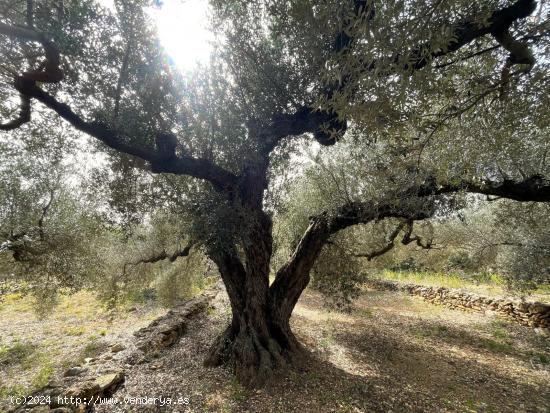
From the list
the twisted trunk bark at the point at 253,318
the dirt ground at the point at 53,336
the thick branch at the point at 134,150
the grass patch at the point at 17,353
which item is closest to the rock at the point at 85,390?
the twisted trunk bark at the point at 253,318

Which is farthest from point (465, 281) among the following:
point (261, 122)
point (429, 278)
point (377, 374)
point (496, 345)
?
point (261, 122)

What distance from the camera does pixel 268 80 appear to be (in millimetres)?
6969

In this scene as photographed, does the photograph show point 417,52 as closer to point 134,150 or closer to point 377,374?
point 134,150

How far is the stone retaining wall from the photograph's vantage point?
11.6 meters

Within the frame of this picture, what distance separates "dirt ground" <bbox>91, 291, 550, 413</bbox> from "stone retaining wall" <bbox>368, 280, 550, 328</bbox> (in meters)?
0.57

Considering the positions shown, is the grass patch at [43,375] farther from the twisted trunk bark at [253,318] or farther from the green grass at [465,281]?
the green grass at [465,281]

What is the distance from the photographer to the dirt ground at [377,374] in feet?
21.2

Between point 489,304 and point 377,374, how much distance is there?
993cm

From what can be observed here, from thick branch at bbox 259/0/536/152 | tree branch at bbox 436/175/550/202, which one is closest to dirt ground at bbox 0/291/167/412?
thick branch at bbox 259/0/536/152

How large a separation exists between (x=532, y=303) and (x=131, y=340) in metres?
16.5

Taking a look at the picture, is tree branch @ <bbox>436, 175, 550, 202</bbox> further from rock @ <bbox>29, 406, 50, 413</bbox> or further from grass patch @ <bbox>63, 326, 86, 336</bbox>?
grass patch @ <bbox>63, 326, 86, 336</bbox>

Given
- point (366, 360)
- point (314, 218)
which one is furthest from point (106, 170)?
point (366, 360)

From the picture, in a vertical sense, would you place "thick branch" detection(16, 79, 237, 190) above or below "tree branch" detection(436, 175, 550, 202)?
above

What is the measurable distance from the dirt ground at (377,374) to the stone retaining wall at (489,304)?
1.88 ft
